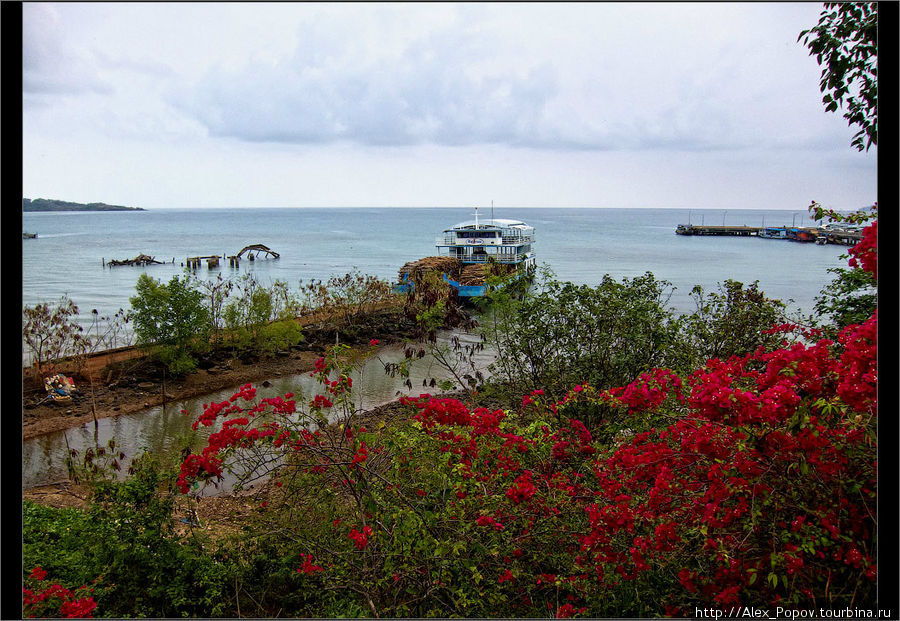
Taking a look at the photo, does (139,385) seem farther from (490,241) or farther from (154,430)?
(490,241)

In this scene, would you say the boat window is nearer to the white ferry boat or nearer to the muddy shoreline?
the white ferry boat

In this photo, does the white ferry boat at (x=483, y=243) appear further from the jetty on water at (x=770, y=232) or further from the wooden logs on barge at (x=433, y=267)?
the jetty on water at (x=770, y=232)

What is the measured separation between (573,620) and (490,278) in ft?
12.9

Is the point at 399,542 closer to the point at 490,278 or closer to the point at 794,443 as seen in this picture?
the point at 794,443

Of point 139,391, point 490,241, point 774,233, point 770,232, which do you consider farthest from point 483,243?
point 770,232

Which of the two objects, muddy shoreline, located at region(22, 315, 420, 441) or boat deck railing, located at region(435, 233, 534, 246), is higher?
boat deck railing, located at region(435, 233, 534, 246)

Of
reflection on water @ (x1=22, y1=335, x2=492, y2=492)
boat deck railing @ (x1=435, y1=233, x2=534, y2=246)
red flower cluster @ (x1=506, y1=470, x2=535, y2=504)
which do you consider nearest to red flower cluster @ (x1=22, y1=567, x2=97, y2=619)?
red flower cluster @ (x1=506, y1=470, x2=535, y2=504)

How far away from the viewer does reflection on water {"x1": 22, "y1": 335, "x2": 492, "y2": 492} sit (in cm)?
789

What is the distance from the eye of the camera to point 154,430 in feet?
30.8

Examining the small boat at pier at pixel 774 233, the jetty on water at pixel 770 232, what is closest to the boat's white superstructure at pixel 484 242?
the jetty on water at pixel 770 232

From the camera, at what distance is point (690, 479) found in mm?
2803

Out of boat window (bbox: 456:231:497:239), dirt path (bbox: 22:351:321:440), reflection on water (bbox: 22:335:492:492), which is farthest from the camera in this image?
boat window (bbox: 456:231:497:239)

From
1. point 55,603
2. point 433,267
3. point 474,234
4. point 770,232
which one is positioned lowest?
point 55,603

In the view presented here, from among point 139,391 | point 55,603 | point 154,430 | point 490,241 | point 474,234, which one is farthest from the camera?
point 474,234
